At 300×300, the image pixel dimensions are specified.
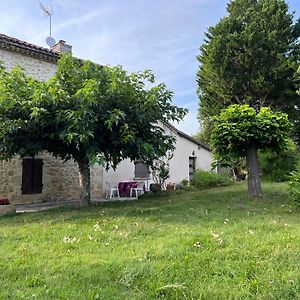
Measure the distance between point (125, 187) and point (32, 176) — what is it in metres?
4.51

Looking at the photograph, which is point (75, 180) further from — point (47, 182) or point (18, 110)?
point (18, 110)

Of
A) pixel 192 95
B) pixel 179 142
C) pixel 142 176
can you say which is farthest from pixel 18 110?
pixel 192 95

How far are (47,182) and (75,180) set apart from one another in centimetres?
142

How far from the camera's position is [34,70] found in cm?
1409

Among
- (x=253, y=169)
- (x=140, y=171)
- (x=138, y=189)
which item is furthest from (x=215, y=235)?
(x=140, y=171)

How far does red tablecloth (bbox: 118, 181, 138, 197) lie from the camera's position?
15.9 m

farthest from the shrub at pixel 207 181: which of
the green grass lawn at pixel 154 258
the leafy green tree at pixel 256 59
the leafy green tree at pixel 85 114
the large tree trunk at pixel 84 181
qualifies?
the green grass lawn at pixel 154 258

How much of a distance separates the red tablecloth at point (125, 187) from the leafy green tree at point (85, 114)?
5571 mm

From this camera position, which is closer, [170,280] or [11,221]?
[170,280]

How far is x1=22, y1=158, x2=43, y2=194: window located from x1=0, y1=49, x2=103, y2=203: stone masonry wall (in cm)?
17

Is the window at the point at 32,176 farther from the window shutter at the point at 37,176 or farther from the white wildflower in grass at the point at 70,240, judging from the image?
the white wildflower in grass at the point at 70,240

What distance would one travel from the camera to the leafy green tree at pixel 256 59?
21.3 m

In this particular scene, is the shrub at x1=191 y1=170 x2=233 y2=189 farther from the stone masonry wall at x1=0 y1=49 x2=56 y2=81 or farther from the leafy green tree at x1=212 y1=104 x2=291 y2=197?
the stone masonry wall at x1=0 y1=49 x2=56 y2=81

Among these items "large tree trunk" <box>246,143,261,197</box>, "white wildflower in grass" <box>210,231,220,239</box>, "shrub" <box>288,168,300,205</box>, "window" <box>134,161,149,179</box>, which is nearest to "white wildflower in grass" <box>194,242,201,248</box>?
"white wildflower in grass" <box>210,231,220,239</box>
